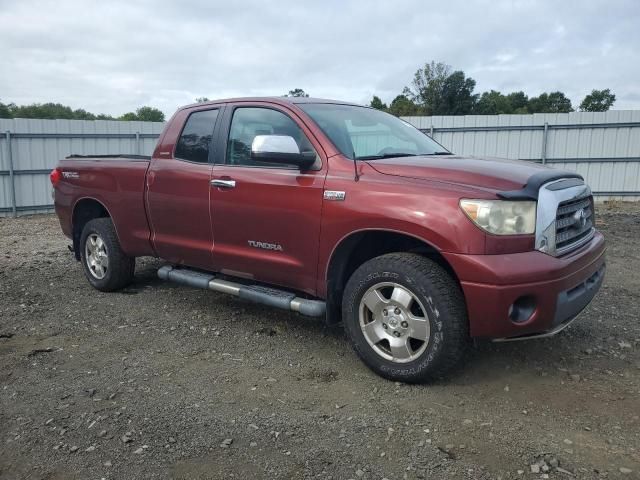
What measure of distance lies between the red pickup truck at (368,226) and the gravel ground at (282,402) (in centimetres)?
40

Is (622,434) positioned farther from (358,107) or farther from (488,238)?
(358,107)

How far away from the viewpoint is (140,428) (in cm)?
309

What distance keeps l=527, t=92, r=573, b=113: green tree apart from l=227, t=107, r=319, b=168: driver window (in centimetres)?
5893

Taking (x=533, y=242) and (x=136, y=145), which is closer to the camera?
(x=533, y=242)

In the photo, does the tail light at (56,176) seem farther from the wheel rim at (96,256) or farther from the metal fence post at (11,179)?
the metal fence post at (11,179)

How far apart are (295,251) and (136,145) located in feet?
39.0

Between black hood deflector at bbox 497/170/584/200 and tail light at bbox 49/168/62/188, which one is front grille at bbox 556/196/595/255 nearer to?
black hood deflector at bbox 497/170/584/200

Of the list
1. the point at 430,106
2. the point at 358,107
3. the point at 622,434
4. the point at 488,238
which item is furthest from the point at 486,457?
the point at 430,106

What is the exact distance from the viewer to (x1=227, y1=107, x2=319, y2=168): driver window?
166 inches

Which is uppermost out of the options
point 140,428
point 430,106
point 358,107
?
point 430,106

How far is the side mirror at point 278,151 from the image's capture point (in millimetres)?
3736

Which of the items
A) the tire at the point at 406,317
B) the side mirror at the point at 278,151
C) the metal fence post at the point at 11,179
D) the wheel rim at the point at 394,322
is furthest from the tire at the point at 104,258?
the metal fence post at the point at 11,179

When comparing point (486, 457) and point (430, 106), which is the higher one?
point (430, 106)

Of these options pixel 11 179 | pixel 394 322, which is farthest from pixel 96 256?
pixel 11 179
